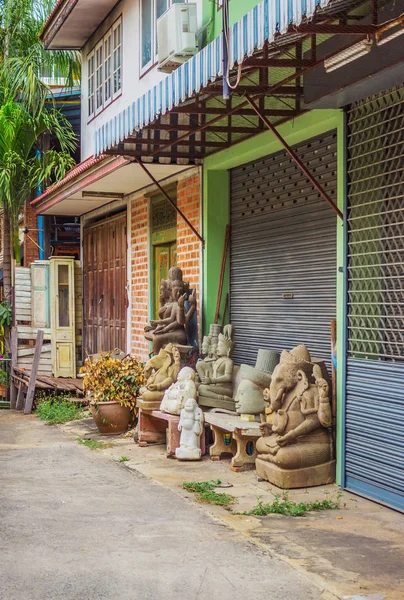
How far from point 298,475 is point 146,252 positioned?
21.1 feet

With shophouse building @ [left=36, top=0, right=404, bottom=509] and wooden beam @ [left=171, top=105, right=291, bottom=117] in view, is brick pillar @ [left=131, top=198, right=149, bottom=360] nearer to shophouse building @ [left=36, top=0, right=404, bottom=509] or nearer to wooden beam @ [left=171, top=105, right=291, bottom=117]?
shophouse building @ [left=36, top=0, right=404, bottom=509]

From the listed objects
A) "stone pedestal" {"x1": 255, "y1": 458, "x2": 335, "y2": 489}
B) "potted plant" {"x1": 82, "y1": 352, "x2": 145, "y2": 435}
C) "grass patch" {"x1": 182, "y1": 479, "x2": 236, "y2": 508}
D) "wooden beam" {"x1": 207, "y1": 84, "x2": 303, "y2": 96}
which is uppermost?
"wooden beam" {"x1": 207, "y1": 84, "x2": 303, "y2": 96}

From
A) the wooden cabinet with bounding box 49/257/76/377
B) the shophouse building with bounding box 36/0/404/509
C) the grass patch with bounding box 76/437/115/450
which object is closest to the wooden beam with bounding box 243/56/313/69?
the shophouse building with bounding box 36/0/404/509

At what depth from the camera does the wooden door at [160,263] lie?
12.5 metres

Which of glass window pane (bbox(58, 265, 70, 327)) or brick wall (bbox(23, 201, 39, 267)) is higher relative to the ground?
brick wall (bbox(23, 201, 39, 267))

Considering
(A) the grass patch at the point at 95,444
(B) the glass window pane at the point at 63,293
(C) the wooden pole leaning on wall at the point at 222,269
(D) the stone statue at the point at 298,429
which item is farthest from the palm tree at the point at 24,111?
(D) the stone statue at the point at 298,429

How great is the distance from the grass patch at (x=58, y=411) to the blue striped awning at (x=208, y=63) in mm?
4366

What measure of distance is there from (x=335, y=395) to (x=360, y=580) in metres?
2.68

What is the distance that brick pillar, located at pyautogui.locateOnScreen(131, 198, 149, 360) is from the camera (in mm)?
13250

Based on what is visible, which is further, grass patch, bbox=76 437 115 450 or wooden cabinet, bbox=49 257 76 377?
wooden cabinet, bbox=49 257 76 377

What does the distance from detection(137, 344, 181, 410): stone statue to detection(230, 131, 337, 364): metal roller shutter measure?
921 mm

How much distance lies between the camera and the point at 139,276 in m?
13.6

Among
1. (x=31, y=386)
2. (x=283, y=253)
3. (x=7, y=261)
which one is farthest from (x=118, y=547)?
(x=7, y=261)

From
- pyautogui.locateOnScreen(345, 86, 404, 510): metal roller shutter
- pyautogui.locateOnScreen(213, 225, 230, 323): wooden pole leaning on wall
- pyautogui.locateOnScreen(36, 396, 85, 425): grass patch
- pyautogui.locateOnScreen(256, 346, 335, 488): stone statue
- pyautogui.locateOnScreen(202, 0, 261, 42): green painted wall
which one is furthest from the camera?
pyautogui.locateOnScreen(36, 396, 85, 425): grass patch
